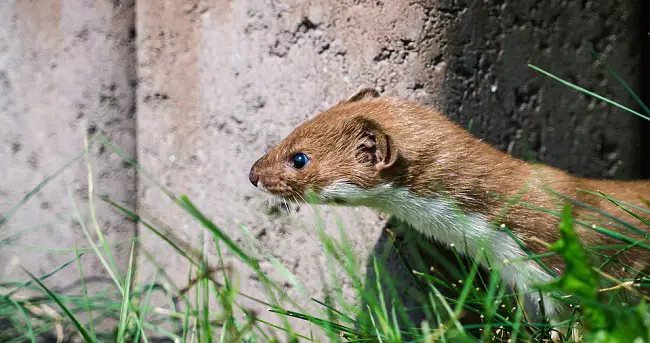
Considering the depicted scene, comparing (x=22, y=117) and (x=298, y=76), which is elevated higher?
(x=298, y=76)

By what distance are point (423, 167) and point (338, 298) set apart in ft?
1.78

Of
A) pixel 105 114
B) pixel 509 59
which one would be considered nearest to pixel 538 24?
pixel 509 59

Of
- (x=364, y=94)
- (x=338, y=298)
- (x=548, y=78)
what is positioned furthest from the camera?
(x=548, y=78)

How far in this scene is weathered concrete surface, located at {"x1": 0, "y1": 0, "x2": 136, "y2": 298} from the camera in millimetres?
2797

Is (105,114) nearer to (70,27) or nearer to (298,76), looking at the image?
(70,27)

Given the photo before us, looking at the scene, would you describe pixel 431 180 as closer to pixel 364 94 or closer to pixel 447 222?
pixel 447 222

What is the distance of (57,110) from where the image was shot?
2.82 meters

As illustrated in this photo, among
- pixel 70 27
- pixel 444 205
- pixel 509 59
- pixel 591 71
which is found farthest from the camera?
pixel 70 27

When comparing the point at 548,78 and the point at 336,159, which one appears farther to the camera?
the point at 548,78

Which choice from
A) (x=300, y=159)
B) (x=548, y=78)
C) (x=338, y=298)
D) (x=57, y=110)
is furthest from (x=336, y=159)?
(x=57, y=110)

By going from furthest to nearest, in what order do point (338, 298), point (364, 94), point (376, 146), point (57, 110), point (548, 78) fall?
point (57, 110), point (548, 78), point (364, 94), point (376, 146), point (338, 298)

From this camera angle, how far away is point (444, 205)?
6.86 feet

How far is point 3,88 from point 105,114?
0.41 m

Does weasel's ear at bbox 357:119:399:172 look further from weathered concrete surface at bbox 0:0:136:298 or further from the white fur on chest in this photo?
weathered concrete surface at bbox 0:0:136:298
